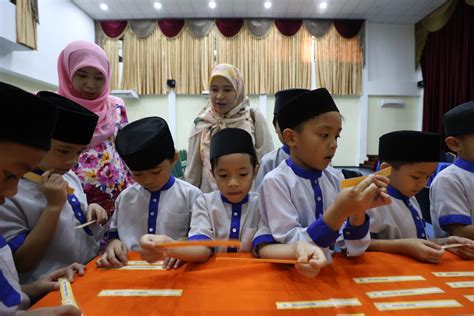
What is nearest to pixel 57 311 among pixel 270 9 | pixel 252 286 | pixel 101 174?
pixel 252 286

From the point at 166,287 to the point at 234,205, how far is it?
0.52m

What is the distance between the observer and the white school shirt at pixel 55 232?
1.10 m

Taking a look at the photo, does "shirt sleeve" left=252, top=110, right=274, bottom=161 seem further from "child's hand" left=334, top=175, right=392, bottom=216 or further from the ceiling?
the ceiling

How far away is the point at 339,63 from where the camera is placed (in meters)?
8.51

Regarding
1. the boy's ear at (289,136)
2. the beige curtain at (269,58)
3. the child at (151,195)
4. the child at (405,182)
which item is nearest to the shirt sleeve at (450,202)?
the child at (405,182)

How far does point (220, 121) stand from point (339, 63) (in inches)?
285

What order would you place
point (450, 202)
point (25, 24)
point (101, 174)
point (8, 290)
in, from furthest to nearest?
point (25, 24), point (101, 174), point (450, 202), point (8, 290)

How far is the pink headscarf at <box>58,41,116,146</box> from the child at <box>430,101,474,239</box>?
6.18ft

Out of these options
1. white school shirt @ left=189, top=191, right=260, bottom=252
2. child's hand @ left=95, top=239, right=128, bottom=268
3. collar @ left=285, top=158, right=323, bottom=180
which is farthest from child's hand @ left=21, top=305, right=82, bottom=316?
collar @ left=285, top=158, right=323, bottom=180

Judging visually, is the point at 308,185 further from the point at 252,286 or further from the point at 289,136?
the point at 252,286

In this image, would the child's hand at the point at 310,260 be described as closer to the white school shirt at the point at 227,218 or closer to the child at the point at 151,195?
the white school shirt at the point at 227,218

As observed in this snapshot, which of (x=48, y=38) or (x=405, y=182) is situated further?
(x=48, y=38)

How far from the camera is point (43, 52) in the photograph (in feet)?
20.7

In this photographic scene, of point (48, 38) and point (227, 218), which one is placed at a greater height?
point (48, 38)
